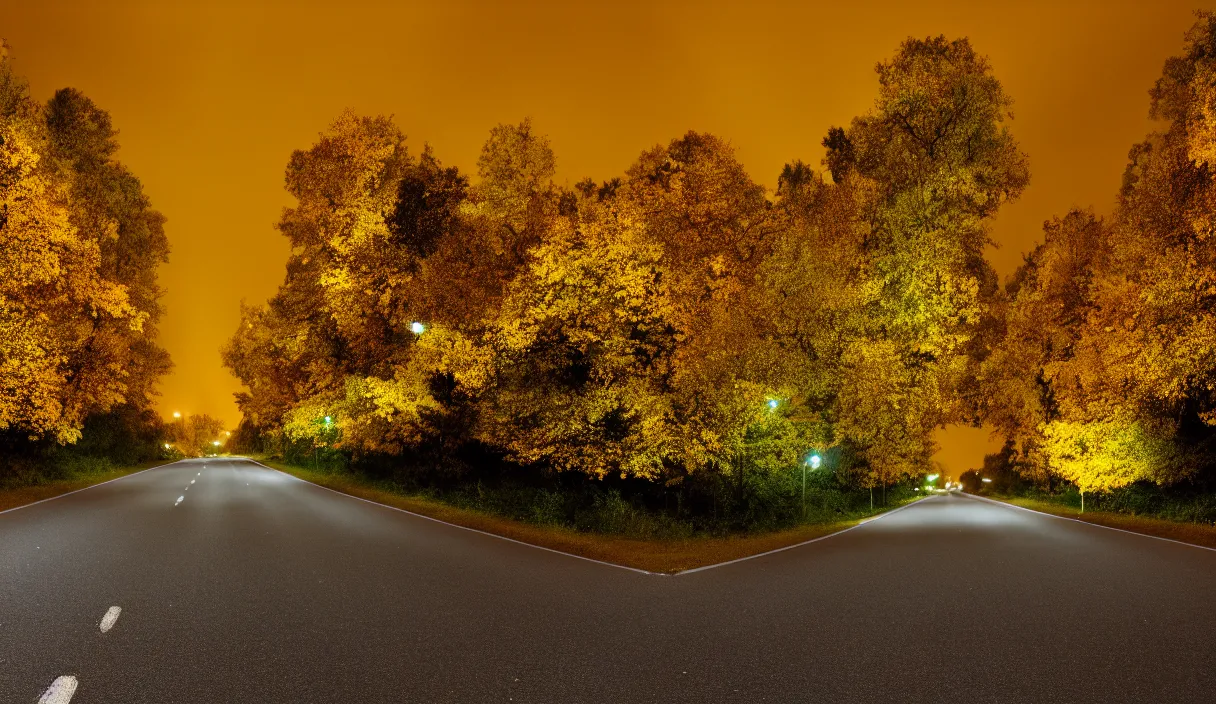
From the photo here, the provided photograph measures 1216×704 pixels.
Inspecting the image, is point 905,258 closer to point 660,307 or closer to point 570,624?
point 660,307

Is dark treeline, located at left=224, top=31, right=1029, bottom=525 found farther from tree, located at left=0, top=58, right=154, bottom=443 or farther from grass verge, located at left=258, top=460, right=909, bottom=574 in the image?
tree, located at left=0, top=58, right=154, bottom=443

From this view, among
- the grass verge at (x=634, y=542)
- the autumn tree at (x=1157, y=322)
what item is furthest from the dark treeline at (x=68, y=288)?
the autumn tree at (x=1157, y=322)

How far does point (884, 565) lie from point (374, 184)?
2380 cm

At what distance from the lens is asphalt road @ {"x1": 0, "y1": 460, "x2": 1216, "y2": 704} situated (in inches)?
213

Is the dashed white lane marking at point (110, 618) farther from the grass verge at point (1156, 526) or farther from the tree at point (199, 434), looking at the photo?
the tree at point (199, 434)

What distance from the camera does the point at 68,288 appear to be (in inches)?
953

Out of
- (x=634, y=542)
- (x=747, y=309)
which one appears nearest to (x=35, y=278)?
(x=634, y=542)

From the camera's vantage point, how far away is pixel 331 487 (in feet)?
105

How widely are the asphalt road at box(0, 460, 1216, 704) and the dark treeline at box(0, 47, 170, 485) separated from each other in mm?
10321

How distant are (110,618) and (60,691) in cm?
251

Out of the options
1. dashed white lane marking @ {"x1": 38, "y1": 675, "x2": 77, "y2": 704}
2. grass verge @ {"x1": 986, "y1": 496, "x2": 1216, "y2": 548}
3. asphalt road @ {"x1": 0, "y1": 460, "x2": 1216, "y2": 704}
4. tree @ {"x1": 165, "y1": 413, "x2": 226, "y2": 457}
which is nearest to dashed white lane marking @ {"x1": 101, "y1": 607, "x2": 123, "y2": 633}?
asphalt road @ {"x1": 0, "y1": 460, "x2": 1216, "y2": 704}

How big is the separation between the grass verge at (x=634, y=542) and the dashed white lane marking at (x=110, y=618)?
7067mm

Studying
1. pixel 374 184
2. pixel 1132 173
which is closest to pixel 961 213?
pixel 1132 173

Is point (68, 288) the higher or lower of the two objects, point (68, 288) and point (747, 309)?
the lower
